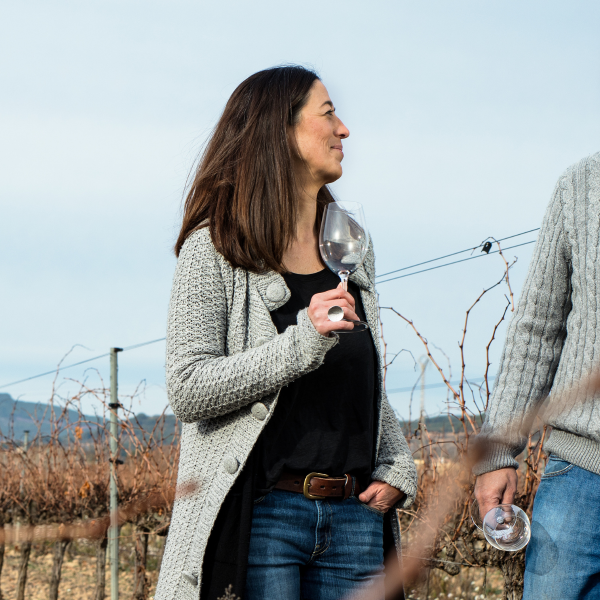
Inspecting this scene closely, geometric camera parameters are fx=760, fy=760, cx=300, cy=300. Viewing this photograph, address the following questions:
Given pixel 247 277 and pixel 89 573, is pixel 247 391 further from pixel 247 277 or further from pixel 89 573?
pixel 89 573

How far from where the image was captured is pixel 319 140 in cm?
199

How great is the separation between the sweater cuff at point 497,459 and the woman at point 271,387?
0.26 m

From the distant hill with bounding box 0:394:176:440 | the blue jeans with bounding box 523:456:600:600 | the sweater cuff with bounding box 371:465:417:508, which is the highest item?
the distant hill with bounding box 0:394:176:440

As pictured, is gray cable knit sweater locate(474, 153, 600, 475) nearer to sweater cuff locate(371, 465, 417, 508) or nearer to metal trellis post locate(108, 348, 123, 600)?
sweater cuff locate(371, 465, 417, 508)

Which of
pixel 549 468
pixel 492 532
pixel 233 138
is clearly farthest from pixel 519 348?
pixel 233 138

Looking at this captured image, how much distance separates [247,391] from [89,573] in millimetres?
9347

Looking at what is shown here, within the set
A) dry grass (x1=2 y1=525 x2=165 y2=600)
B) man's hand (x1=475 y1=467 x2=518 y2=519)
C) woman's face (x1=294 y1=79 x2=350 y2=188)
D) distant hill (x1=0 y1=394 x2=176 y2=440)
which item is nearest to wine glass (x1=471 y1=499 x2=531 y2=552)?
man's hand (x1=475 y1=467 x2=518 y2=519)

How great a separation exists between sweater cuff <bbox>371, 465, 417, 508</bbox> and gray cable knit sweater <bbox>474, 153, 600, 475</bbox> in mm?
225

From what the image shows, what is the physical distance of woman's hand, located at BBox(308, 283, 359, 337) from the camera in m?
1.57

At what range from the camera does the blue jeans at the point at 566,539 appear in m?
1.53

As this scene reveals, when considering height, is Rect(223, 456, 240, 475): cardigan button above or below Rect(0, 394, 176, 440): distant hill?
below

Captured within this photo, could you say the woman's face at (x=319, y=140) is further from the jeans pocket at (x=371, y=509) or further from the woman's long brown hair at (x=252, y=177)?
the jeans pocket at (x=371, y=509)

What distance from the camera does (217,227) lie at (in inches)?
73.4

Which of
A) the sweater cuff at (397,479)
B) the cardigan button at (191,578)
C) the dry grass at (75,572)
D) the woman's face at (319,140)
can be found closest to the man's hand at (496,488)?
the sweater cuff at (397,479)
